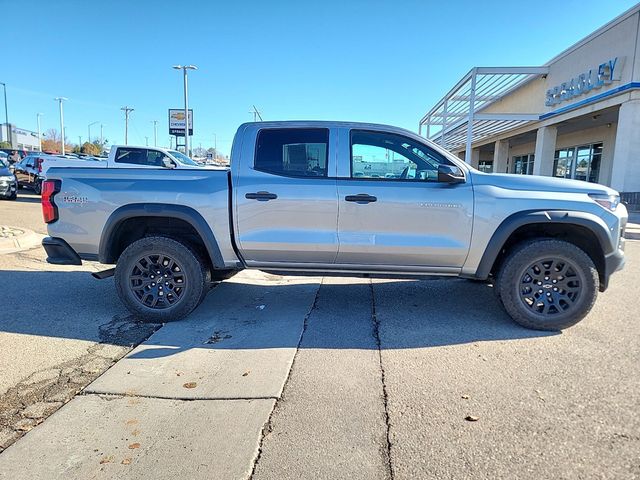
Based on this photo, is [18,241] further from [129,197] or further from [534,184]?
[534,184]

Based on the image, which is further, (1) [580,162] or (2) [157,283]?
(1) [580,162]

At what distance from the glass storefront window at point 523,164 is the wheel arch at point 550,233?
3101 cm

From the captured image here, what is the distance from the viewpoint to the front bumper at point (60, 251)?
4484 millimetres

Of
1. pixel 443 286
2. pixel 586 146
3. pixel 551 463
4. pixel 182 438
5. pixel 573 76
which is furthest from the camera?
pixel 586 146

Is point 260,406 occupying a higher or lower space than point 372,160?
lower

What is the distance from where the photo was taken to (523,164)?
35156 mm

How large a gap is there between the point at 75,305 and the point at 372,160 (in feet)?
12.2

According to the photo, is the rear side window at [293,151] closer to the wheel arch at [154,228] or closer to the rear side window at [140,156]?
the wheel arch at [154,228]

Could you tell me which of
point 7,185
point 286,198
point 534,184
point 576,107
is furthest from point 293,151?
point 576,107

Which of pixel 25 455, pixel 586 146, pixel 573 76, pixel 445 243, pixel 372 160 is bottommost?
pixel 25 455

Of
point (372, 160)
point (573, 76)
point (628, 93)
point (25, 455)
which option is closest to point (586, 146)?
point (573, 76)

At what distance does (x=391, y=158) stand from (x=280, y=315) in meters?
2.04

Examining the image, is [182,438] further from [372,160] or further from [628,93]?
[628,93]

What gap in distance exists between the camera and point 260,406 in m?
2.87
